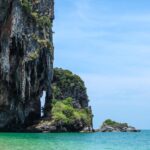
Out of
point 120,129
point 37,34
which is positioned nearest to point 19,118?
point 37,34

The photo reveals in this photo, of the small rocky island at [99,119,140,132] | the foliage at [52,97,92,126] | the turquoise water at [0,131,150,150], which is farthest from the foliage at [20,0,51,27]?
the small rocky island at [99,119,140,132]

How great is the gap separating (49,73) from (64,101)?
41.3 ft

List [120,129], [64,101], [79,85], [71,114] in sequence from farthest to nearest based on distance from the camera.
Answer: [120,129]
[79,85]
[64,101]
[71,114]

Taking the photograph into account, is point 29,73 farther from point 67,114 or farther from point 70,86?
point 70,86

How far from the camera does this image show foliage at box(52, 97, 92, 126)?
7256 cm

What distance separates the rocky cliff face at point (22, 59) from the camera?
204 feet

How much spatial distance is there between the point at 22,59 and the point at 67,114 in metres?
15.8

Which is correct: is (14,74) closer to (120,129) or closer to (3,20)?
(3,20)

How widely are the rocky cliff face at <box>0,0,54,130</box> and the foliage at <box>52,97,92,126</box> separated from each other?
371 centimetres

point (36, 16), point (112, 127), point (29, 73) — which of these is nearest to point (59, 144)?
point (29, 73)

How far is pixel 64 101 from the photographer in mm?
82625

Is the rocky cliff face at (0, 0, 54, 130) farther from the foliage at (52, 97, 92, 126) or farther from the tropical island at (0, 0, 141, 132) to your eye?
the foliage at (52, 97, 92, 126)

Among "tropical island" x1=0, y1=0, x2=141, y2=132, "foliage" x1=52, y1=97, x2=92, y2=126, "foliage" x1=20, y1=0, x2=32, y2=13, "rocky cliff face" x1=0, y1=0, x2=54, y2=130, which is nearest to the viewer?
"rocky cliff face" x1=0, y1=0, x2=54, y2=130

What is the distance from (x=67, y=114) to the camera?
249 feet
